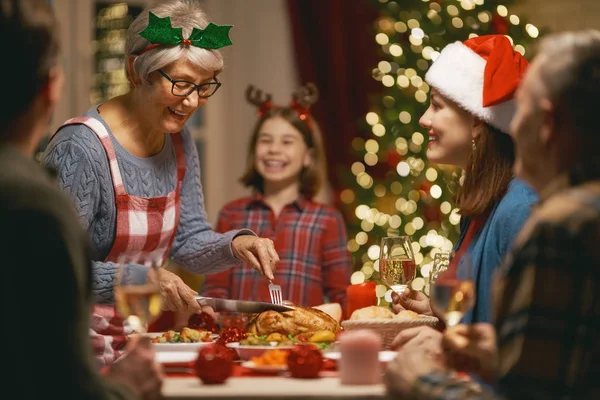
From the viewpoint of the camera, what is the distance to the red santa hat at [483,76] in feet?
9.25

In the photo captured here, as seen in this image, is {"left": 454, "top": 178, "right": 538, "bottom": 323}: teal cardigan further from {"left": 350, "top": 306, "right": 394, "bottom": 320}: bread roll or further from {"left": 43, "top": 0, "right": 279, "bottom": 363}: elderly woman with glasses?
{"left": 43, "top": 0, "right": 279, "bottom": 363}: elderly woman with glasses

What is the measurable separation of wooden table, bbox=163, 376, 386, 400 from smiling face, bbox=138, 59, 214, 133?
129cm

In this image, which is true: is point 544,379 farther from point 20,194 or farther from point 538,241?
point 20,194

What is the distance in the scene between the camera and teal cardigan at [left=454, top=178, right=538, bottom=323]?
257 centimetres

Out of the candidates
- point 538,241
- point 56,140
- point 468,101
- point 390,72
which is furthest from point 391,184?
point 538,241

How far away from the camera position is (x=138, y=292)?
1.90 metres

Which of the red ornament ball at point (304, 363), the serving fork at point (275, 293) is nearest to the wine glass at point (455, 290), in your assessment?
the red ornament ball at point (304, 363)

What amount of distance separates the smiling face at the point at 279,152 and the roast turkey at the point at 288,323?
80.8 inches

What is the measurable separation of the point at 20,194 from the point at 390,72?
3900 mm

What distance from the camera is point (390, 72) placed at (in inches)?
208

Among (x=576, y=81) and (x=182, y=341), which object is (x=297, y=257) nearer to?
(x=182, y=341)

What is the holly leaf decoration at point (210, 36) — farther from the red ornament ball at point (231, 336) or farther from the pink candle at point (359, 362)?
the pink candle at point (359, 362)

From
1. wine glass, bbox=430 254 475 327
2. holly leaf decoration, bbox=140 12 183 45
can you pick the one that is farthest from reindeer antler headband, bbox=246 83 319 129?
wine glass, bbox=430 254 475 327

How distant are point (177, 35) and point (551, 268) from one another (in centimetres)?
185
